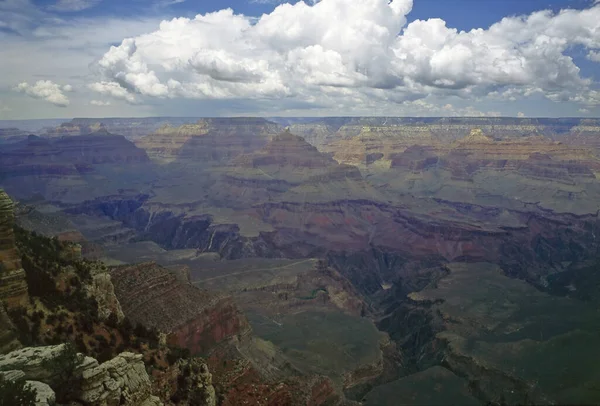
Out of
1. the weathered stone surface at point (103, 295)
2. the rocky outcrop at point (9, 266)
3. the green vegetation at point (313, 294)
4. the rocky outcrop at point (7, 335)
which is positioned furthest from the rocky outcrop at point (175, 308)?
the green vegetation at point (313, 294)

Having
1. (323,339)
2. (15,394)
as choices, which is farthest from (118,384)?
(323,339)

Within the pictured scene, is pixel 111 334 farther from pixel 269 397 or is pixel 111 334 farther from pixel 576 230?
pixel 576 230

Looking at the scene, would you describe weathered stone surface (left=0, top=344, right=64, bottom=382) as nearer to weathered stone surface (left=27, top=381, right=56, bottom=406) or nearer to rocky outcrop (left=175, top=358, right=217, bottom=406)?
weathered stone surface (left=27, top=381, right=56, bottom=406)

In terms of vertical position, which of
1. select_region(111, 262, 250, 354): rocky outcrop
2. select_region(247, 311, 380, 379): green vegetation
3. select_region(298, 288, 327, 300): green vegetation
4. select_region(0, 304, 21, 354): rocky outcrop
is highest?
select_region(0, 304, 21, 354): rocky outcrop

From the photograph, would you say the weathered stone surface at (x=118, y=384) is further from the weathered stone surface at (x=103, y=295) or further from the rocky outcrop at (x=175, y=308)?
the rocky outcrop at (x=175, y=308)

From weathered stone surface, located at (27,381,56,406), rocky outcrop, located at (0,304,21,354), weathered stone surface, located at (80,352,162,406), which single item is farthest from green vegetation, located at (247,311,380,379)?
weathered stone surface, located at (27,381,56,406)
